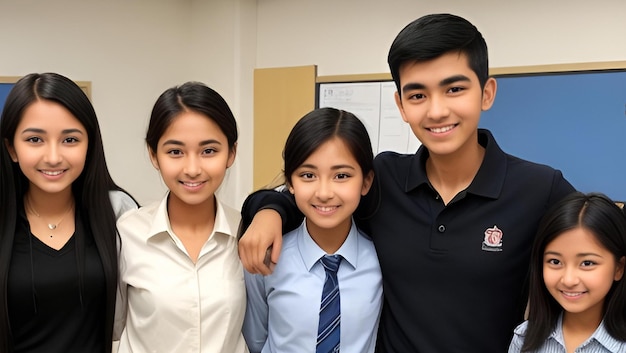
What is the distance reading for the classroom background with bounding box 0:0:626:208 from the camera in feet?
11.2

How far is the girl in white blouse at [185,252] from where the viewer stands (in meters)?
1.48

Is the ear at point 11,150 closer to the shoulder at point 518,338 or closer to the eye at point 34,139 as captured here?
the eye at point 34,139

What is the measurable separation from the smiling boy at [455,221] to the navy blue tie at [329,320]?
0.17 metres

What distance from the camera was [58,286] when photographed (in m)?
1.49

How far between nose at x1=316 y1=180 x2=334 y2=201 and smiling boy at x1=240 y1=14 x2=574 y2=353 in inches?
6.8

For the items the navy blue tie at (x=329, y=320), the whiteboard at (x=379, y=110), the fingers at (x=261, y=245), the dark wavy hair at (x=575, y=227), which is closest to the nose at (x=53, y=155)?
the fingers at (x=261, y=245)

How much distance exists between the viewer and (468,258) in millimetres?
1401

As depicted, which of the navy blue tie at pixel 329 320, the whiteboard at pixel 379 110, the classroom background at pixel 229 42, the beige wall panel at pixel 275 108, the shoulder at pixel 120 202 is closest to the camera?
the navy blue tie at pixel 329 320

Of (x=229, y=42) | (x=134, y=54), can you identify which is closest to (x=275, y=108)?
(x=229, y=42)

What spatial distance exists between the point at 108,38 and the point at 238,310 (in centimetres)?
348

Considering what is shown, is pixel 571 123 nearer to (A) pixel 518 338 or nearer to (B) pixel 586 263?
(B) pixel 586 263

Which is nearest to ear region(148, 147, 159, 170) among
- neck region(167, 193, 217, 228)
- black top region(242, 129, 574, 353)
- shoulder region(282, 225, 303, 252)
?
neck region(167, 193, 217, 228)

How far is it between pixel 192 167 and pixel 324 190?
1.26 feet

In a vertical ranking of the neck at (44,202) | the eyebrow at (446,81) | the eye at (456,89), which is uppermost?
the eyebrow at (446,81)
